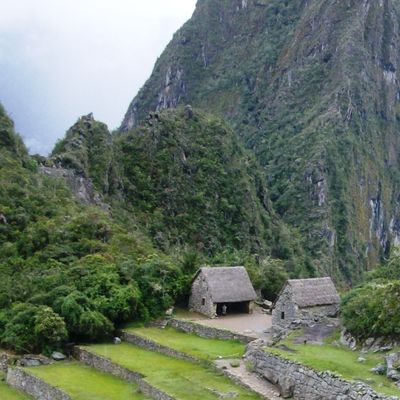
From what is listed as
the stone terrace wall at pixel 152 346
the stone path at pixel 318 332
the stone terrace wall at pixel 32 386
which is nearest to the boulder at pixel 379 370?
the stone path at pixel 318 332

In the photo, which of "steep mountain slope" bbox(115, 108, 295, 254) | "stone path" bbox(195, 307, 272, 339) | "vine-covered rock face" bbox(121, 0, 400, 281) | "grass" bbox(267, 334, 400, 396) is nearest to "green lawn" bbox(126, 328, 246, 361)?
"stone path" bbox(195, 307, 272, 339)

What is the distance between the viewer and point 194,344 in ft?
89.4

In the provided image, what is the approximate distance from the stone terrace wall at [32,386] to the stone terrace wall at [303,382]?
6.06 m

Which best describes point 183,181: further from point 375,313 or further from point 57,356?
point 375,313

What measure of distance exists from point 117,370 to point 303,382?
7.62 m

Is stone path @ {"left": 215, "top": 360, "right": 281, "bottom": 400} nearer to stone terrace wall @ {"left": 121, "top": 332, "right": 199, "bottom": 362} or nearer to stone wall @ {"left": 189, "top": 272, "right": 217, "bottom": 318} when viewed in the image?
stone terrace wall @ {"left": 121, "top": 332, "right": 199, "bottom": 362}

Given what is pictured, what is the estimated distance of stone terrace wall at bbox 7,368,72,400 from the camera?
74.7ft

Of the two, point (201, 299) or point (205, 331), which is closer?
point (205, 331)

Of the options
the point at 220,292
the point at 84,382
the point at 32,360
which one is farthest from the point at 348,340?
the point at 32,360

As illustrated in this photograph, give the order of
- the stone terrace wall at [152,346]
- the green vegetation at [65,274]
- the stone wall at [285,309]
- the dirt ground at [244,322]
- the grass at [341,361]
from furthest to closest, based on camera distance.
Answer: the dirt ground at [244,322] < the green vegetation at [65,274] < the stone wall at [285,309] < the stone terrace wall at [152,346] < the grass at [341,361]

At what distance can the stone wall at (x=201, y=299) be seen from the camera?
1281 inches

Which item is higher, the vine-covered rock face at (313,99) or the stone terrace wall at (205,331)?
the vine-covered rock face at (313,99)

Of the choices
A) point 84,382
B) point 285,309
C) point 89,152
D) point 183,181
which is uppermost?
point 89,152

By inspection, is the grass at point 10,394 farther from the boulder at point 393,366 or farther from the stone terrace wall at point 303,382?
the boulder at point 393,366
